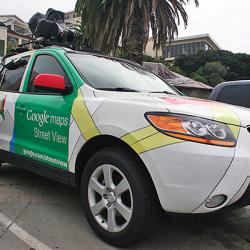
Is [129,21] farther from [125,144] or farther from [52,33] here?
[125,144]

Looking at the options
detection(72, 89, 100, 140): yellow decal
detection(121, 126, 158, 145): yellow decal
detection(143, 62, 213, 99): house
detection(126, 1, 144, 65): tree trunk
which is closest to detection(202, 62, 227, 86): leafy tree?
detection(143, 62, 213, 99): house

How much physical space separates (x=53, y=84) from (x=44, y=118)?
0.39 m

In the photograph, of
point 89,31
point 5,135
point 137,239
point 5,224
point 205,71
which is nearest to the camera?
point 137,239

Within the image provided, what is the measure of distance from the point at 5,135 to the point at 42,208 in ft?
3.32

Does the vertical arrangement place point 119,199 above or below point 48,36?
below

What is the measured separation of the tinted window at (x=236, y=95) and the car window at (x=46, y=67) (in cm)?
282

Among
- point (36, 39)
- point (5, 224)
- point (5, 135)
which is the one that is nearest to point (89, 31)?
point (36, 39)

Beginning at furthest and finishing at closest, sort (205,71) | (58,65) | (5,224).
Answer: (205,71) → (58,65) → (5,224)

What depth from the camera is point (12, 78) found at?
16.2 ft

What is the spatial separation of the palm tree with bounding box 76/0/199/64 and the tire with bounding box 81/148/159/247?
44.2 feet

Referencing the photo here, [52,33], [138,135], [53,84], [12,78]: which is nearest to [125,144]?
[138,135]

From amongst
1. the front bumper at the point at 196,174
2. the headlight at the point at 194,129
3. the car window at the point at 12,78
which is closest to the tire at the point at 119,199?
the front bumper at the point at 196,174

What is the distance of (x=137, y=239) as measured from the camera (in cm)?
309

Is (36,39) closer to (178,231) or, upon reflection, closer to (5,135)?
(5,135)
